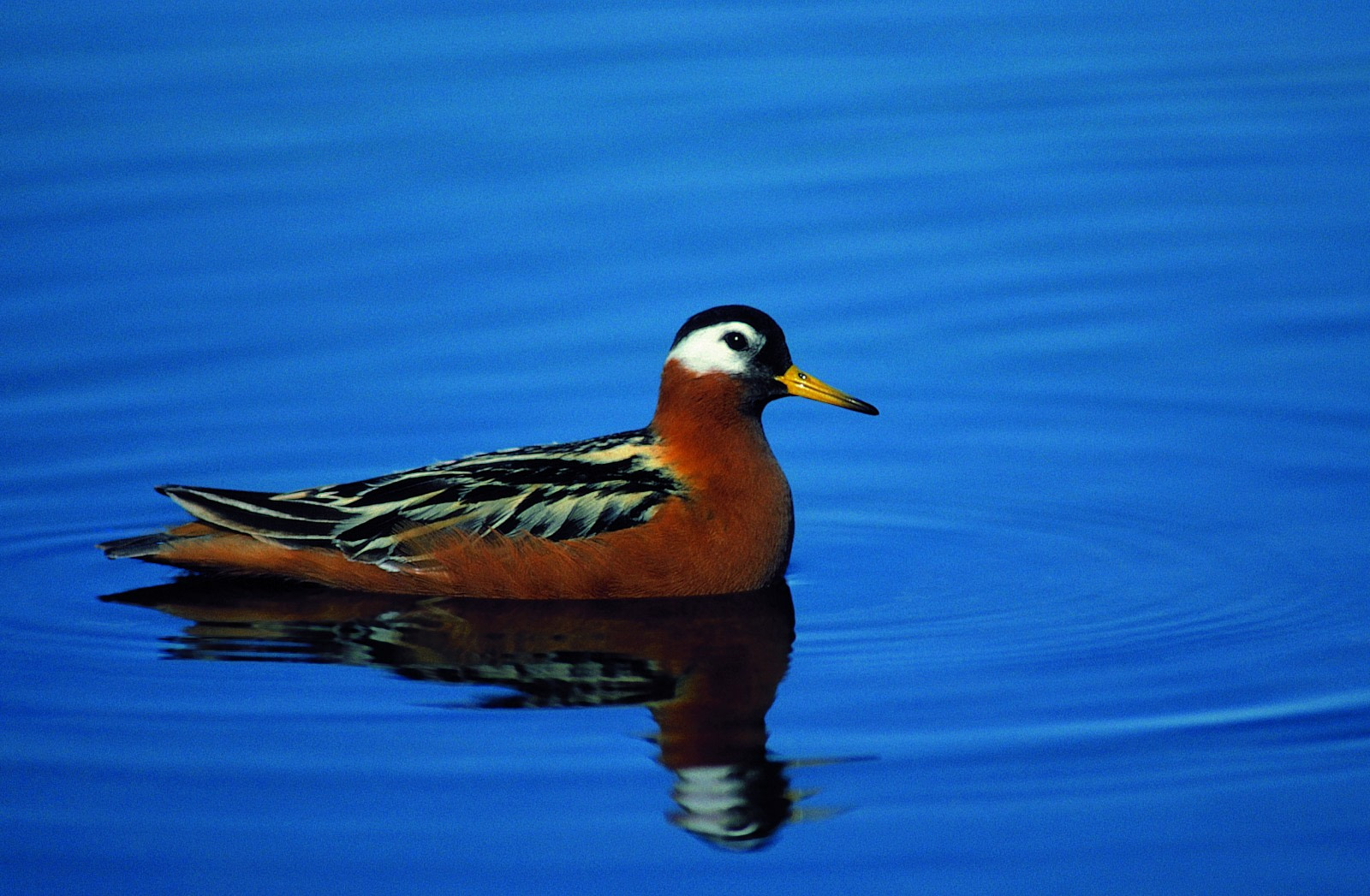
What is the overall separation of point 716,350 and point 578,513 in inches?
48.3

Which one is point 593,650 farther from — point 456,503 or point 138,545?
point 138,545

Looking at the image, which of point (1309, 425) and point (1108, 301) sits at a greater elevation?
point (1108, 301)

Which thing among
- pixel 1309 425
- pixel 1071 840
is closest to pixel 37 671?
pixel 1071 840

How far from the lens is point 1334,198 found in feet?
53.8

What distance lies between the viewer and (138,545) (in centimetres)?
1155

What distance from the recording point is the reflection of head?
27.1 ft

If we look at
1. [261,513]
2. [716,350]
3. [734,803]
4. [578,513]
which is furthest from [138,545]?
[734,803]

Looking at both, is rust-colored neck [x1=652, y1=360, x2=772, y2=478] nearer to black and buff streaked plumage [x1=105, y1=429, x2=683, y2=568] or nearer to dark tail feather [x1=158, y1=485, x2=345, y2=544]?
black and buff streaked plumage [x1=105, y1=429, x2=683, y2=568]

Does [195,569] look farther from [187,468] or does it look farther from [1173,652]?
[1173,652]

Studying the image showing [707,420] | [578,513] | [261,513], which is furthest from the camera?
[707,420]

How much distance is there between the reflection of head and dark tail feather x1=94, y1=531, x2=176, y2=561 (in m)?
4.03

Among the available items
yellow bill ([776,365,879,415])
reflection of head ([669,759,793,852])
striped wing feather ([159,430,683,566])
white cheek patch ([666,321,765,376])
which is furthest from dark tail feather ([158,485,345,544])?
reflection of head ([669,759,793,852])

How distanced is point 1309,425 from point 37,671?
7.52 meters

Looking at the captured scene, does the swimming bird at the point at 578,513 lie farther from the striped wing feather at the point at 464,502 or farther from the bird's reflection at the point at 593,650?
the bird's reflection at the point at 593,650
